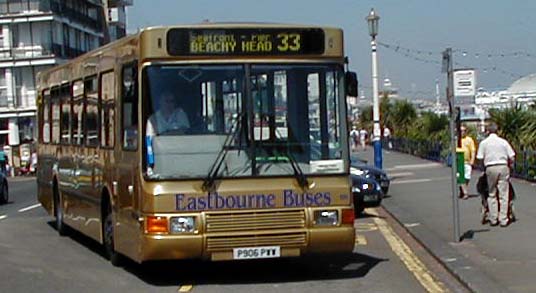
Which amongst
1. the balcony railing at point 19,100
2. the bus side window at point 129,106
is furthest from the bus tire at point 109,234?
the balcony railing at point 19,100

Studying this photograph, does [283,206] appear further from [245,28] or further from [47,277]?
[47,277]

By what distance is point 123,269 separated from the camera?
14664 mm

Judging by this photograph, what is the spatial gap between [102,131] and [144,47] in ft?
9.14

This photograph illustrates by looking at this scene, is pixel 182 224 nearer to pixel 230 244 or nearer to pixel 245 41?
pixel 230 244

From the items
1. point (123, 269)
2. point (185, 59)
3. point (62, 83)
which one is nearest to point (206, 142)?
point (185, 59)

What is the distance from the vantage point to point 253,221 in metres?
12.6

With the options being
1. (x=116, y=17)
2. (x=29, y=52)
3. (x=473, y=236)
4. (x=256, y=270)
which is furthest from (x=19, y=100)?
(x=256, y=270)

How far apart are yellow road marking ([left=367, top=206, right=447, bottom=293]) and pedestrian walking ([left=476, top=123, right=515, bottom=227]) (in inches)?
68.7

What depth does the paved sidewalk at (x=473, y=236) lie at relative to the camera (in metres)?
12.9

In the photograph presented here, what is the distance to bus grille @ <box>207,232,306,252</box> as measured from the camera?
12.5 meters

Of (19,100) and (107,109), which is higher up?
(19,100)

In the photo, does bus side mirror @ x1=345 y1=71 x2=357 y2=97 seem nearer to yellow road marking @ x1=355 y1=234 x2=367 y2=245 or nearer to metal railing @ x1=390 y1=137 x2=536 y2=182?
yellow road marking @ x1=355 y1=234 x2=367 y2=245

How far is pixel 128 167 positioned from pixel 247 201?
5.35ft

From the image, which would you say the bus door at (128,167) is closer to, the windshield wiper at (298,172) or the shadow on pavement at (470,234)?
the windshield wiper at (298,172)
